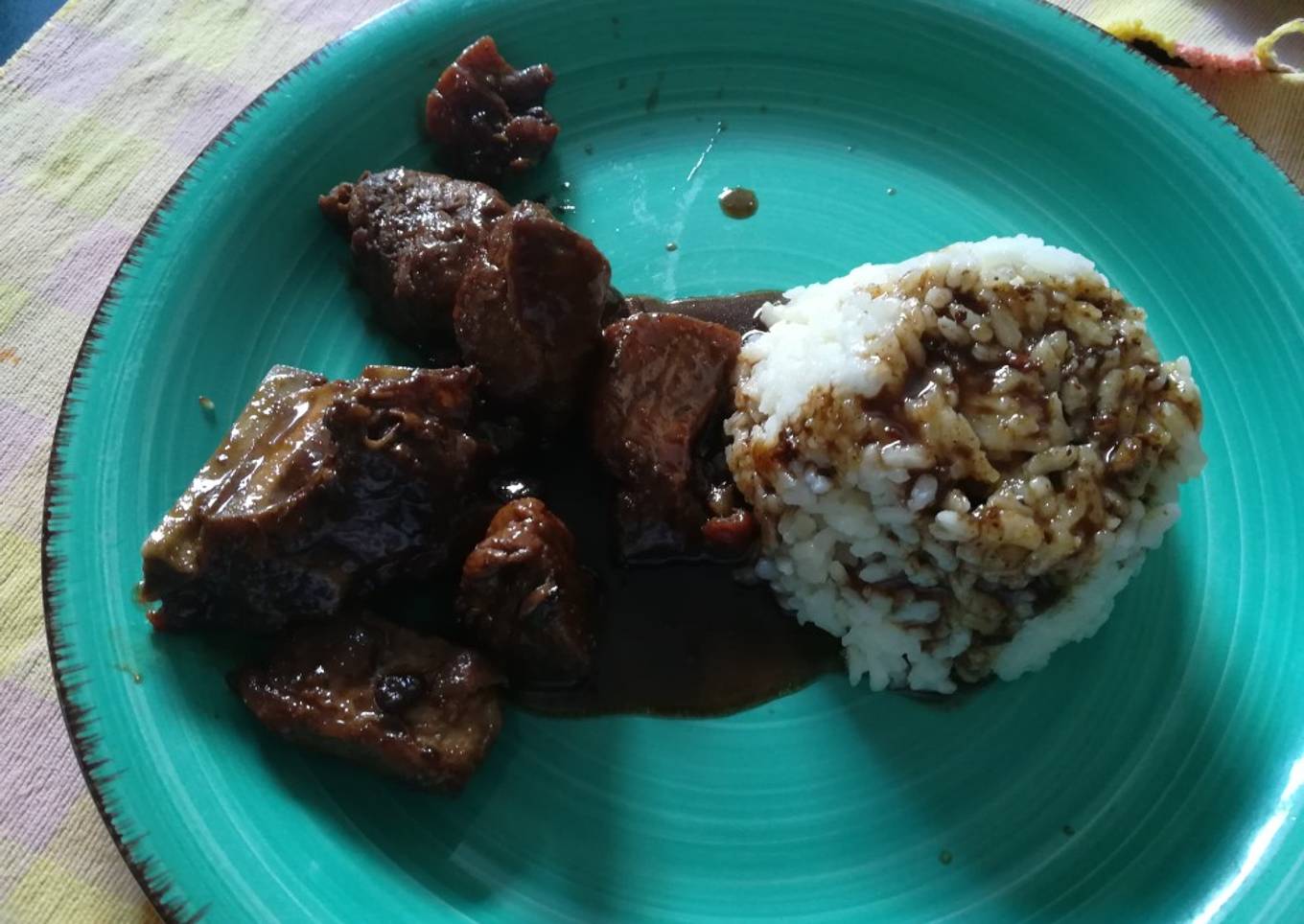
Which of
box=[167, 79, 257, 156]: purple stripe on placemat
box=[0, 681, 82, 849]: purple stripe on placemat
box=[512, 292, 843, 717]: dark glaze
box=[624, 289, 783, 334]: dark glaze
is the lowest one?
box=[512, 292, 843, 717]: dark glaze

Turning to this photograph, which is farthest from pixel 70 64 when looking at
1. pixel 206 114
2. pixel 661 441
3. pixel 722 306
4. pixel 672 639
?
pixel 672 639

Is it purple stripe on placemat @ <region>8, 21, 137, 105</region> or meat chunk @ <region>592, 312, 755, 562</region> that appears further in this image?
purple stripe on placemat @ <region>8, 21, 137, 105</region>

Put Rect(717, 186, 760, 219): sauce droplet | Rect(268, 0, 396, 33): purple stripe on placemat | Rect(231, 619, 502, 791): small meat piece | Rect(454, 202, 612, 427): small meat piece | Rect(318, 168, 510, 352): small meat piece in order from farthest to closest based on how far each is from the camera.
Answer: Rect(268, 0, 396, 33): purple stripe on placemat < Rect(717, 186, 760, 219): sauce droplet < Rect(318, 168, 510, 352): small meat piece < Rect(454, 202, 612, 427): small meat piece < Rect(231, 619, 502, 791): small meat piece

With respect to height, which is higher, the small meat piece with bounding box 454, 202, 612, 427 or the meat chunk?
the small meat piece with bounding box 454, 202, 612, 427

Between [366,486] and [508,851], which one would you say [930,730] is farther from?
[366,486]

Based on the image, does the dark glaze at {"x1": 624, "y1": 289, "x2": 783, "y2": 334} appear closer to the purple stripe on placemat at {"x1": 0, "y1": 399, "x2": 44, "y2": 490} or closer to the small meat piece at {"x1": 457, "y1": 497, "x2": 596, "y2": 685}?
the small meat piece at {"x1": 457, "y1": 497, "x2": 596, "y2": 685}

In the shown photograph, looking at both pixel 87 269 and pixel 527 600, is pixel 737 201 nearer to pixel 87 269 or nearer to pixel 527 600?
pixel 527 600

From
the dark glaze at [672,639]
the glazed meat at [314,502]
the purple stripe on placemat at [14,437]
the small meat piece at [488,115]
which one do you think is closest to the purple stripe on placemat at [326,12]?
the small meat piece at [488,115]

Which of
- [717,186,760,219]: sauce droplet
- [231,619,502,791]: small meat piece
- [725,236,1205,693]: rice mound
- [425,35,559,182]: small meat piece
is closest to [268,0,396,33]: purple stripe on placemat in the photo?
[425,35,559,182]: small meat piece
